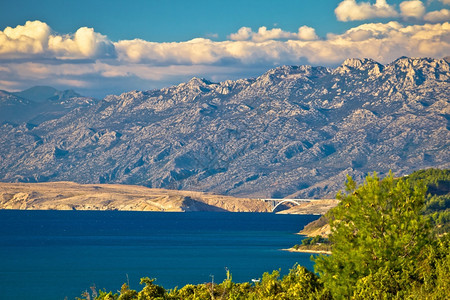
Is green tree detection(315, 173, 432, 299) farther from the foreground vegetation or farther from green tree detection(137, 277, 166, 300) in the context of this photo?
green tree detection(137, 277, 166, 300)

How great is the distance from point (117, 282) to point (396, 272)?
96069mm

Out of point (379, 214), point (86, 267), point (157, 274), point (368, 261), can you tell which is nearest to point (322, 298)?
point (368, 261)

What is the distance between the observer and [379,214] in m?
53.4

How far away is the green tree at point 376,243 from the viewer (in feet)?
158

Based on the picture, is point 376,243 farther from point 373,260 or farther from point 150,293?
point 150,293

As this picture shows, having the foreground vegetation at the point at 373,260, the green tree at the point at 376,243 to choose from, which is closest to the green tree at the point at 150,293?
the foreground vegetation at the point at 373,260

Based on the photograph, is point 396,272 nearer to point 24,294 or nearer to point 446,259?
point 446,259

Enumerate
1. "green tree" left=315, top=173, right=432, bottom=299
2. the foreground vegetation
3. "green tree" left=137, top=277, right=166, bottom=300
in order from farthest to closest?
"green tree" left=137, top=277, right=166, bottom=300 < "green tree" left=315, top=173, right=432, bottom=299 < the foreground vegetation

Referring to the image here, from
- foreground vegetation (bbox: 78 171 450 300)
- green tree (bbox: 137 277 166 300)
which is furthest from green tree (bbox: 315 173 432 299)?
green tree (bbox: 137 277 166 300)

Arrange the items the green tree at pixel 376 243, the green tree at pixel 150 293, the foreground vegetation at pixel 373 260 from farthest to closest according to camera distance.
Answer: the green tree at pixel 150 293, the green tree at pixel 376 243, the foreground vegetation at pixel 373 260

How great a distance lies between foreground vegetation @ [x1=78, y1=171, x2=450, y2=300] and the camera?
157 feet

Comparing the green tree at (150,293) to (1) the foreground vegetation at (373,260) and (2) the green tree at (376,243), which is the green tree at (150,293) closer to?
(1) the foreground vegetation at (373,260)


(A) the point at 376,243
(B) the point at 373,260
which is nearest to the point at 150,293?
(B) the point at 373,260

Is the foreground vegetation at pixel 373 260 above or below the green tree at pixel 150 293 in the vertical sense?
above
